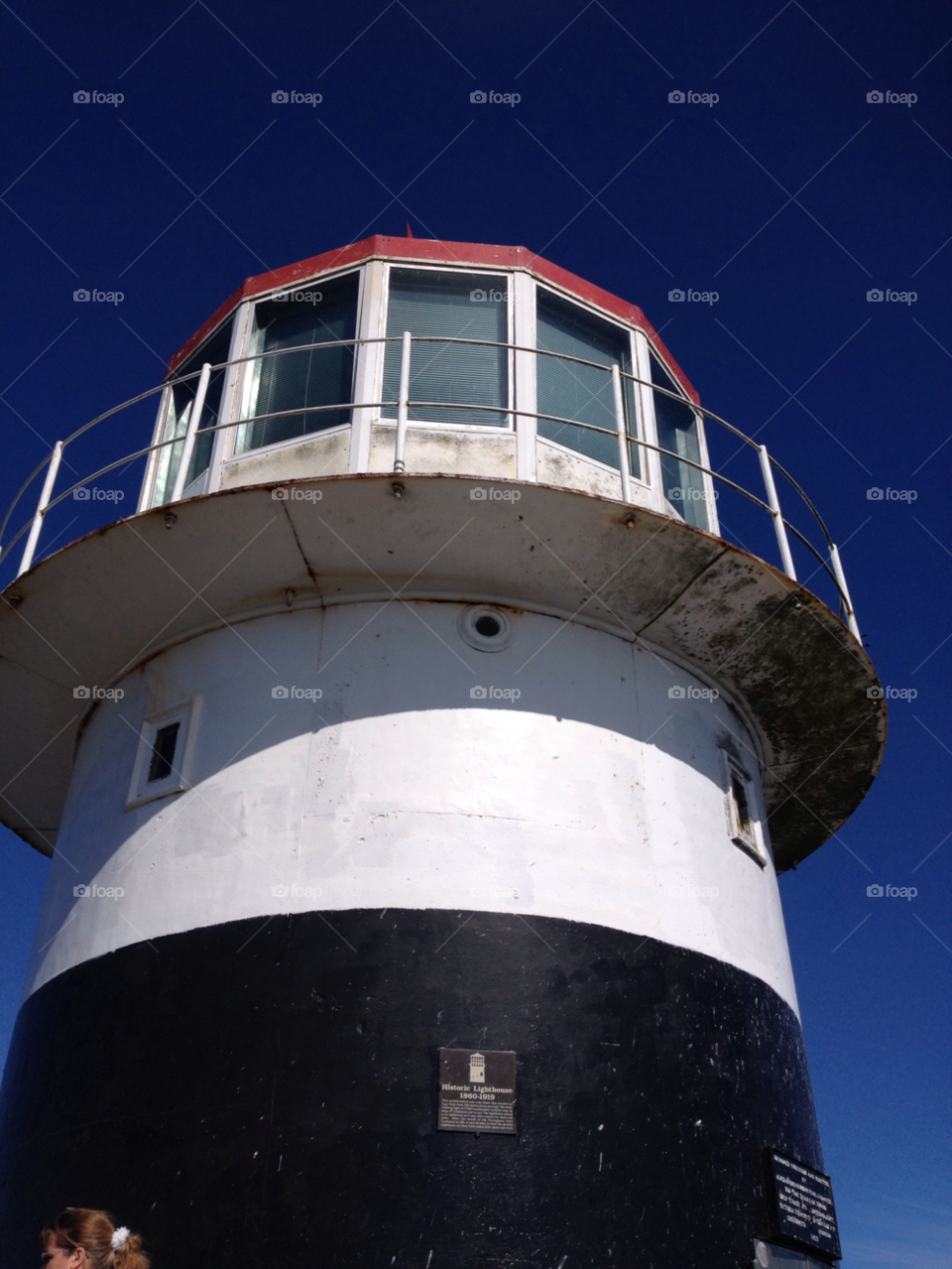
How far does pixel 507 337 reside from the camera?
9352 mm

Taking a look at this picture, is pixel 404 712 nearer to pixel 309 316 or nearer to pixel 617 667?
pixel 617 667

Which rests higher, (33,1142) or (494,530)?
(494,530)

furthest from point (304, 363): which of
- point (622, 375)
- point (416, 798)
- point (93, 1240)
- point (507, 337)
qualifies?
point (93, 1240)

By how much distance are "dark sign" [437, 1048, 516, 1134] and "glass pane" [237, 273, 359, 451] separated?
484 centimetres

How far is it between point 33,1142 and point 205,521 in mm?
4039

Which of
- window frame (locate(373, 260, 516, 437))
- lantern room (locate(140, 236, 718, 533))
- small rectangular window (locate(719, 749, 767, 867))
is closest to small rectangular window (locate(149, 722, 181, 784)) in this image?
lantern room (locate(140, 236, 718, 533))

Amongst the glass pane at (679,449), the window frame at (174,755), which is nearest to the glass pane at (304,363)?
the window frame at (174,755)

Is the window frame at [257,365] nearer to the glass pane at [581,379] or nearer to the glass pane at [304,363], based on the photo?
the glass pane at [304,363]

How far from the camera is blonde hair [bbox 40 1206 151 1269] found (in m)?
4.91

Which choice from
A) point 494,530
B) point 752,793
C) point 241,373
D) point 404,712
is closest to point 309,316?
point 241,373

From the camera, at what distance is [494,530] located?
7.70 m

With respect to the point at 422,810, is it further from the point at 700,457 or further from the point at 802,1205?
the point at 700,457

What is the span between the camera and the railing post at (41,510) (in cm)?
812

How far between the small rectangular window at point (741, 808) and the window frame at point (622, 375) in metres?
2.36
